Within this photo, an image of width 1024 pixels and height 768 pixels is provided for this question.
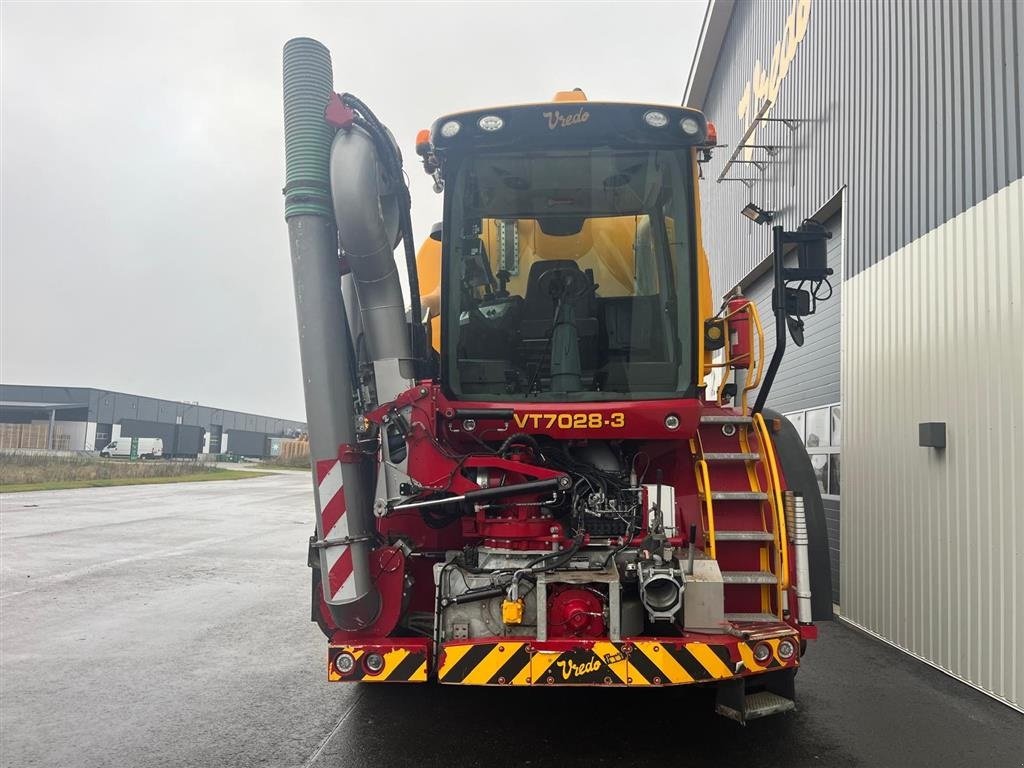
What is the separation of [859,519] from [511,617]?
4987 mm

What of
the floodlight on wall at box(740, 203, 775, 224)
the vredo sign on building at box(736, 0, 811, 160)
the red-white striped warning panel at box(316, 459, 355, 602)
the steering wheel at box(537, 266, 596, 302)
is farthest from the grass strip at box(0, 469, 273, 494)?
the steering wheel at box(537, 266, 596, 302)

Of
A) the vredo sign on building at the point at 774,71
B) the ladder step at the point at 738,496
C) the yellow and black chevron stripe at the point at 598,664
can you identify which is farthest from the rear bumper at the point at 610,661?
the vredo sign on building at the point at 774,71

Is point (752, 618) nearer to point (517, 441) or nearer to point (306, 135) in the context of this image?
point (517, 441)

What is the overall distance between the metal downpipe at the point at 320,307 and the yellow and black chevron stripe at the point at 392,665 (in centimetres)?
36

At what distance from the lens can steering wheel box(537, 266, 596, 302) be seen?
4.74 meters

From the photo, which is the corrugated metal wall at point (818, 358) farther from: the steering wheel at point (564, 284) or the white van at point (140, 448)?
the white van at point (140, 448)

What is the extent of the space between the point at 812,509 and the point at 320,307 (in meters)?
3.12

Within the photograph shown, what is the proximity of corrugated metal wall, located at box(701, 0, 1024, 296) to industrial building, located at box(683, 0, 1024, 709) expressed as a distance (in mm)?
20

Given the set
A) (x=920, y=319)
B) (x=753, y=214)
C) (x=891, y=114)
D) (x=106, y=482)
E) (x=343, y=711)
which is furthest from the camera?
(x=106, y=482)

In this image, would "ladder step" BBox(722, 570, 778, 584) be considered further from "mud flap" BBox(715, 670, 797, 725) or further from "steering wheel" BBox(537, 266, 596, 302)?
"steering wheel" BBox(537, 266, 596, 302)

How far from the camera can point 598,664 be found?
12.2 feet

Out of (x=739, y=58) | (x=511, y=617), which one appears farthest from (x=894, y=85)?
(x=739, y=58)

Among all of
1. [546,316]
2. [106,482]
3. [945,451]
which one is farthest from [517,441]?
[106,482]

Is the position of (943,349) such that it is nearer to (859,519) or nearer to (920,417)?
(920,417)
